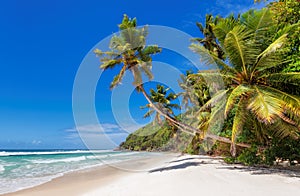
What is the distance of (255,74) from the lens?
9930 mm

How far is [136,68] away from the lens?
1594 cm

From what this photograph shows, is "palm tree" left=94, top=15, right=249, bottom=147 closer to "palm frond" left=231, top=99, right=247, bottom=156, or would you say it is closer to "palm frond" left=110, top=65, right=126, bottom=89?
"palm frond" left=110, top=65, right=126, bottom=89

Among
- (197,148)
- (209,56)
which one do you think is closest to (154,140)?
(197,148)

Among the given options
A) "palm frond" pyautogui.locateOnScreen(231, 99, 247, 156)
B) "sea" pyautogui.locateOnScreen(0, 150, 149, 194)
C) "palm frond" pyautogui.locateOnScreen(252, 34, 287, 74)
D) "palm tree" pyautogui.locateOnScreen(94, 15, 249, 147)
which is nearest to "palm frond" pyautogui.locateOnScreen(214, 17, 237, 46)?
"palm frond" pyautogui.locateOnScreen(252, 34, 287, 74)

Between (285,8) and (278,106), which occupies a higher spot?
(285,8)

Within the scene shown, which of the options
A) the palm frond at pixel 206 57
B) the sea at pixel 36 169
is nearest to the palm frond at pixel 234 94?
the palm frond at pixel 206 57

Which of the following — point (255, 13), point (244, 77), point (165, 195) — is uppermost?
point (255, 13)

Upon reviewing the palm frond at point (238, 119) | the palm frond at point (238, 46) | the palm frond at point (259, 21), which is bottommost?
the palm frond at point (238, 119)

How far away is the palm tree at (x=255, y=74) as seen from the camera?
8516 millimetres

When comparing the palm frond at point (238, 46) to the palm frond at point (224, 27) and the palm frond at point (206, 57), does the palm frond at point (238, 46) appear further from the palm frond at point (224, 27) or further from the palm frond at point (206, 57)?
the palm frond at point (224, 27)

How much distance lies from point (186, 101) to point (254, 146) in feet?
54.9

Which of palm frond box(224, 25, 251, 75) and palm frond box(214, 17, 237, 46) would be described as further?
palm frond box(214, 17, 237, 46)

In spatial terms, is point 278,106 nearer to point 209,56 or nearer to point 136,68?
point 209,56

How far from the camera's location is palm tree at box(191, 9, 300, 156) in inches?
335
